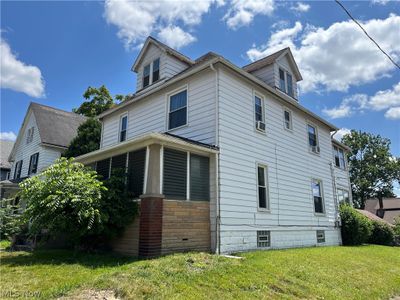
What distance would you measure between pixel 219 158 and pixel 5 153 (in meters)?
30.7

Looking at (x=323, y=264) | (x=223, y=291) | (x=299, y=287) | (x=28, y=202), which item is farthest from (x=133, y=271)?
(x=323, y=264)

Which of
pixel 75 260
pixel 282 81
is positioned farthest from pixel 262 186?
pixel 75 260

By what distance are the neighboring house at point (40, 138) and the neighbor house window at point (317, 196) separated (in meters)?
17.1

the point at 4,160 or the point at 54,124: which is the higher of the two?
the point at 54,124

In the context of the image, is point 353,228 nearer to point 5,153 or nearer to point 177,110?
point 177,110

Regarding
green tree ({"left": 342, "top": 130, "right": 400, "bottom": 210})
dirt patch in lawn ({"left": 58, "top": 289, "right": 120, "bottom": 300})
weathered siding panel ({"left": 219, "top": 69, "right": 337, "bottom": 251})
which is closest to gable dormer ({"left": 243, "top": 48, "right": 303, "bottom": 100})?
weathered siding panel ({"left": 219, "top": 69, "right": 337, "bottom": 251})

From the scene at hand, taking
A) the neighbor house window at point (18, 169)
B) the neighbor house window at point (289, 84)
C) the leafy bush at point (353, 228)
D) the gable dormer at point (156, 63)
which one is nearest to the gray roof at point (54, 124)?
the neighbor house window at point (18, 169)

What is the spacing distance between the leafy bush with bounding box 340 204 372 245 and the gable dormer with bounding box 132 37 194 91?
12007 mm

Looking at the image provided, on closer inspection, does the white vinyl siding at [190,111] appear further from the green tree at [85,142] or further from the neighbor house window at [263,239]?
the green tree at [85,142]

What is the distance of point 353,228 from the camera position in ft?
53.7

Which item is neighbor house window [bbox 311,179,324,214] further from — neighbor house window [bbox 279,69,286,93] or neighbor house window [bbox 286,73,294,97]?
neighbor house window [bbox 279,69,286,93]

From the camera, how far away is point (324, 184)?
52.0 feet

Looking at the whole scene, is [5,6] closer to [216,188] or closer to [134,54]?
[134,54]

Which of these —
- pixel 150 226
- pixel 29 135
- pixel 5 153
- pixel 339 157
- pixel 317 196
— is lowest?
pixel 150 226
